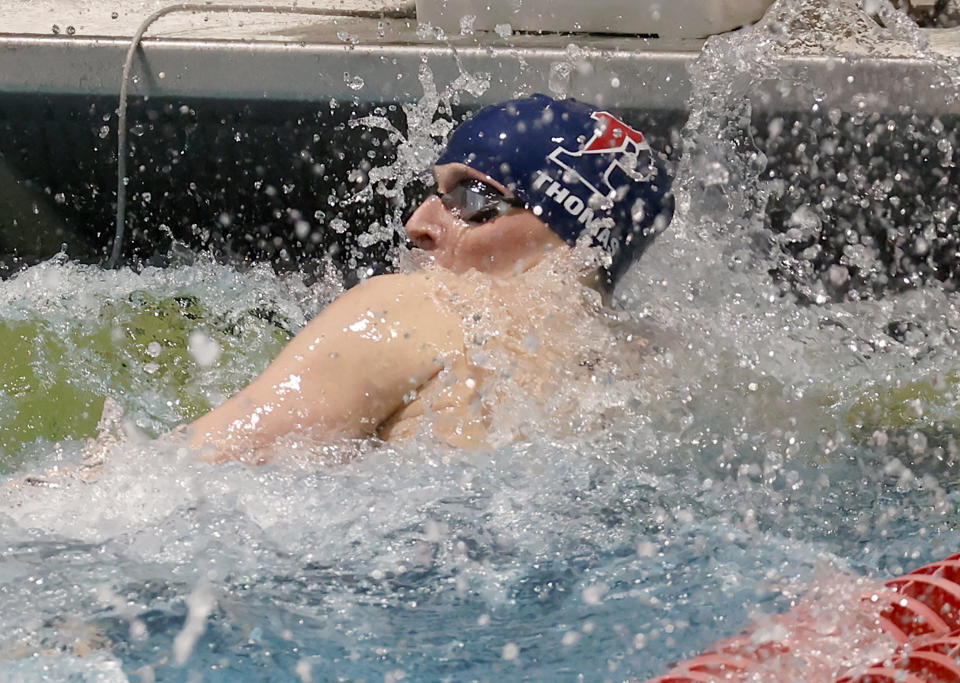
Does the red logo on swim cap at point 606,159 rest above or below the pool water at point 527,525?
above

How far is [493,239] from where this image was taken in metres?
2.37

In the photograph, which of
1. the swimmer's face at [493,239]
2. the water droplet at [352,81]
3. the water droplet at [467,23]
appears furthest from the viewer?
the water droplet at [467,23]

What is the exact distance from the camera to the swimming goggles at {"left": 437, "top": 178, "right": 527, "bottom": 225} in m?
2.38

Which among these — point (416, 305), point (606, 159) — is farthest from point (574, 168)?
point (416, 305)

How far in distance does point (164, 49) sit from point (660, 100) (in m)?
1.42

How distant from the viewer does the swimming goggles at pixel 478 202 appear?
7.80 feet

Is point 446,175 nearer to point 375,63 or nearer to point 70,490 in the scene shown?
point 70,490

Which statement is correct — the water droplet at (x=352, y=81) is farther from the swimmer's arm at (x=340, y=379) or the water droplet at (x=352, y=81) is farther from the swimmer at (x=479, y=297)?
the swimmer's arm at (x=340, y=379)

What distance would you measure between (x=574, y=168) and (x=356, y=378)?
0.61m

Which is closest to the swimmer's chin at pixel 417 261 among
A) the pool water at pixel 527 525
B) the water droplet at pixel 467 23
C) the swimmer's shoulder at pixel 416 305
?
the swimmer's shoulder at pixel 416 305

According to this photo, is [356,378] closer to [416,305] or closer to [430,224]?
[416,305]

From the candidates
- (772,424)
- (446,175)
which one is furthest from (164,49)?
(772,424)

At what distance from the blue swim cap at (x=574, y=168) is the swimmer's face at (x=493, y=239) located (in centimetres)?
2

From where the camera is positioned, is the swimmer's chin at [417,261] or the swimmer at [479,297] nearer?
the swimmer at [479,297]
